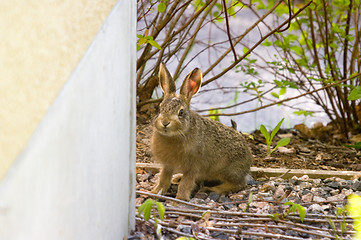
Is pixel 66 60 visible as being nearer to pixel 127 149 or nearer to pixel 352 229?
pixel 127 149

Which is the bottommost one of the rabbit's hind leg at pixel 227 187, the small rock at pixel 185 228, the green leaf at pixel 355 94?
the small rock at pixel 185 228

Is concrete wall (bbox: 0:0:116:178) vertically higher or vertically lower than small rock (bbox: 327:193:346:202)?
higher

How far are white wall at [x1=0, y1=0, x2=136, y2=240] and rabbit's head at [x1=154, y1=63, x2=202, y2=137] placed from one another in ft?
3.25

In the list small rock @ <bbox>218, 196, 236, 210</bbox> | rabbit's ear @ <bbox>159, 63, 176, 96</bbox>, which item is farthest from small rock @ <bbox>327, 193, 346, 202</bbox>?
rabbit's ear @ <bbox>159, 63, 176, 96</bbox>

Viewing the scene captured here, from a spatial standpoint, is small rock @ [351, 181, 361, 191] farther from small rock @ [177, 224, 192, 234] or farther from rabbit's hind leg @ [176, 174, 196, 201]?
small rock @ [177, 224, 192, 234]

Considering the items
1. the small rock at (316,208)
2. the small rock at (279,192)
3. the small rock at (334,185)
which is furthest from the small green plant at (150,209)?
the small rock at (334,185)

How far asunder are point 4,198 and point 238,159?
2765mm

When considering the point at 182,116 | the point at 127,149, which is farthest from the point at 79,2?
the point at 182,116

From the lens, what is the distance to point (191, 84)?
3.60m

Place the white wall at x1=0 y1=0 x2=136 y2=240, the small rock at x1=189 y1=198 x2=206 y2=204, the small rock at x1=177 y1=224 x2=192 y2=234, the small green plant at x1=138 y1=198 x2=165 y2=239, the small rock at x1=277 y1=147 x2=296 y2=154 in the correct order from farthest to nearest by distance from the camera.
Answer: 1. the small rock at x1=277 y1=147 x2=296 y2=154
2. the small rock at x1=189 y1=198 x2=206 y2=204
3. the small rock at x1=177 y1=224 x2=192 y2=234
4. the small green plant at x1=138 y1=198 x2=165 y2=239
5. the white wall at x1=0 y1=0 x2=136 y2=240

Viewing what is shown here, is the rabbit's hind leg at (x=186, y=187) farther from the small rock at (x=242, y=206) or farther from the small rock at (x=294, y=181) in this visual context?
the small rock at (x=294, y=181)

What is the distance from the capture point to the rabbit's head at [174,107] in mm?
3283

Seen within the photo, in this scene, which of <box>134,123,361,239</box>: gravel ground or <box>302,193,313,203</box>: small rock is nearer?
<box>134,123,361,239</box>: gravel ground

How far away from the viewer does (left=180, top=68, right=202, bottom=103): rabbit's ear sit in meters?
3.56
